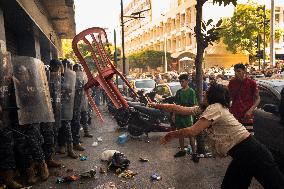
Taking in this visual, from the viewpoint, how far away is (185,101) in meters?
7.65

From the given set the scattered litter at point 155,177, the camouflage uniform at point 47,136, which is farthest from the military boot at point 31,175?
the scattered litter at point 155,177

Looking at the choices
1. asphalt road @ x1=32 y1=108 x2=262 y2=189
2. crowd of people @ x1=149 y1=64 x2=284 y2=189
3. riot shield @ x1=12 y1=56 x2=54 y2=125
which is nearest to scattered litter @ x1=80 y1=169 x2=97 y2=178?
asphalt road @ x1=32 y1=108 x2=262 y2=189

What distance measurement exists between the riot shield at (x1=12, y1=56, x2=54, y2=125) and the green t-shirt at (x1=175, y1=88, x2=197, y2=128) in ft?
9.38

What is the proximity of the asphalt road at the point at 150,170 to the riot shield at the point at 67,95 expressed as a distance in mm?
942

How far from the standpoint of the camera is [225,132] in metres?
3.76

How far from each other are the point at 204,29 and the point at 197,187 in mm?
3457

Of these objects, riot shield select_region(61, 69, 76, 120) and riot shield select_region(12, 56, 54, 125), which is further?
riot shield select_region(61, 69, 76, 120)

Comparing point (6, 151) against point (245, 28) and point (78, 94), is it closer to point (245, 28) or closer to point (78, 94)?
point (78, 94)

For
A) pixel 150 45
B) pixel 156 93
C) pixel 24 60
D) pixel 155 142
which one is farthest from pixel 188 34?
pixel 24 60

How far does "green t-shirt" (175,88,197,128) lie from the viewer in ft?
25.0

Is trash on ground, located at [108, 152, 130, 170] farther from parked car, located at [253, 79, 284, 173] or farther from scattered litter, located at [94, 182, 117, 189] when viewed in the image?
parked car, located at [253, 79, 284, 173]

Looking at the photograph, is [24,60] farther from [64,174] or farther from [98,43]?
[98,43]

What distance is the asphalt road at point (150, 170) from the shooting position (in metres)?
5.62

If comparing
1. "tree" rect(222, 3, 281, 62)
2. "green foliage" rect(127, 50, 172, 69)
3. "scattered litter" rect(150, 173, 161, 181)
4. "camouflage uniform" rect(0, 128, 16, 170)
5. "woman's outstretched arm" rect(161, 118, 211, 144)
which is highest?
"tree" rect(222, 3, 281, 62)
